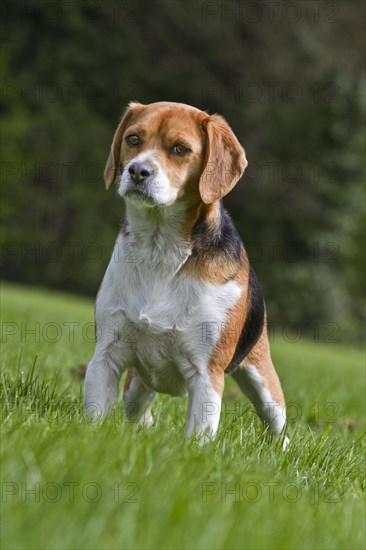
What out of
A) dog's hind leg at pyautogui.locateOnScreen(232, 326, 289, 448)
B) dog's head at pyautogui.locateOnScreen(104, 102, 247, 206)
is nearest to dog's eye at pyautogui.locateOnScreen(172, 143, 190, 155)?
dog's head at pyautogui.locateOnScreen(104, 102, 247, 206)

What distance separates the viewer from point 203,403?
4539 mm

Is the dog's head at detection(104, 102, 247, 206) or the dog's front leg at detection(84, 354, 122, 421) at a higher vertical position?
the dog's head at detection(104, 102, 247, 206)

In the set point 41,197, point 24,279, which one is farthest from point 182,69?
point 24,279

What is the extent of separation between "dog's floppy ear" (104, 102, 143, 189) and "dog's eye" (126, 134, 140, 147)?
1.04ft

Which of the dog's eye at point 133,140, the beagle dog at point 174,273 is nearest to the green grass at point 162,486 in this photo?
the beagle dog at point 174,273

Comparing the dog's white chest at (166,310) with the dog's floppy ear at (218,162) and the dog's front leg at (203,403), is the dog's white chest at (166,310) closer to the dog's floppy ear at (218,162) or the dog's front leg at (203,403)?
the dog's front leg at (203,403)

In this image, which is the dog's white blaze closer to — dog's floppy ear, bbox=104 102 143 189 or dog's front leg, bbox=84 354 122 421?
dog's floppy ear, bbox=104 102 143 189

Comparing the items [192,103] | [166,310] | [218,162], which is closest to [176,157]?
[218,162]

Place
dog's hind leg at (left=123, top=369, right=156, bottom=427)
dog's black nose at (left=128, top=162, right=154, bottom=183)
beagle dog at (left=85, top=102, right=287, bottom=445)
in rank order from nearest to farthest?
dog's black nose at (left=128, top=162, right=154, bottom=183) < beagle dog at (left=85, top=102, right=287, bottom=445) < dog's hind leg at (left=123, top=369, right=156, bottom=427)

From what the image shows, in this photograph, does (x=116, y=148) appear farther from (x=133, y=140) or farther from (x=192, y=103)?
(x=192, y=103)

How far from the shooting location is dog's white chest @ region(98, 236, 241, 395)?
459 centimetres

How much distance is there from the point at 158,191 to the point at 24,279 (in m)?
25.9

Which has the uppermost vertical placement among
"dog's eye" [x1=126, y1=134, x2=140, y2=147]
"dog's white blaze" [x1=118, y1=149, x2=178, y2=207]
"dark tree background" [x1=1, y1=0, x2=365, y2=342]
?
"dog's eye" [x1=126, y1=134, x2=140, y2=147]

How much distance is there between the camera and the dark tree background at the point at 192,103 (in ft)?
90.2
